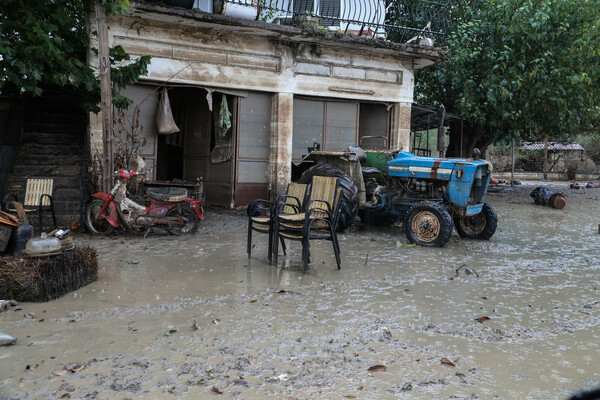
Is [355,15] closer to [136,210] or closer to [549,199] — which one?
[549,199]

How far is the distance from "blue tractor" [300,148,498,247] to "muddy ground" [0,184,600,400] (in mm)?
1098

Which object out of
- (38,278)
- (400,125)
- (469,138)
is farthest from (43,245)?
(469,138)

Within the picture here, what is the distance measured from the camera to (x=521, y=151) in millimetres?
33062

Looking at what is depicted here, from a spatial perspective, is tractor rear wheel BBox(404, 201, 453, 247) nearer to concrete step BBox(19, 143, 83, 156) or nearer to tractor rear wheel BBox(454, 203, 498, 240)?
tractor rear wheel BBox(454, 203, 498, 240)

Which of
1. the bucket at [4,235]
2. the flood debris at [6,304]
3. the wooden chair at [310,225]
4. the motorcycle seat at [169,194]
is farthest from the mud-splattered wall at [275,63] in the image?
the flood debris at [6,304]

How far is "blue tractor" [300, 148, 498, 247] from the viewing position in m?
7.80

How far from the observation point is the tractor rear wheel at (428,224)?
7.54m

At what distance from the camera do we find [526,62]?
46.9ft

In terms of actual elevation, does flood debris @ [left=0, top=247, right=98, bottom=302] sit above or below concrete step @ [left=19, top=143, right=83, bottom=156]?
below

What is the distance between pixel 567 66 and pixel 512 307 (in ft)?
39.5

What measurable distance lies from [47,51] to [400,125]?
8.05 m

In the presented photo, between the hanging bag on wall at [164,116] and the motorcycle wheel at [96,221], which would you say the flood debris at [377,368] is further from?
the hanging bag on wall at [164,116]

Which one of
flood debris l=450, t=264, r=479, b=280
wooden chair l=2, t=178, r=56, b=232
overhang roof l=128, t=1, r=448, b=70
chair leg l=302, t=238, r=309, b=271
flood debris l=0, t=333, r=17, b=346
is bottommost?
flood debris l=0, t=333, r=17, b=346

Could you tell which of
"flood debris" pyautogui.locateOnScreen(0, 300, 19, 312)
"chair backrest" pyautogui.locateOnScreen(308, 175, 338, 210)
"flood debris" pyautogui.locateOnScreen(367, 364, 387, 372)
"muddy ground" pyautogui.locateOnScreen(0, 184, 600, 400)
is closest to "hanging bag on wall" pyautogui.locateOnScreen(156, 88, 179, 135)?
"muddy ground" pyautogui.locateOnScreen(0, 184, 600, 400)
